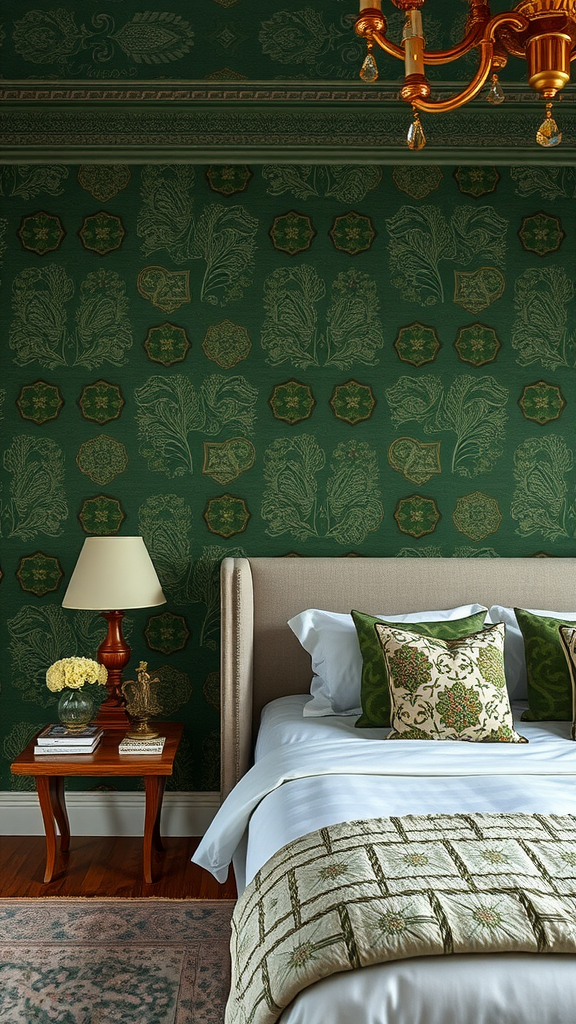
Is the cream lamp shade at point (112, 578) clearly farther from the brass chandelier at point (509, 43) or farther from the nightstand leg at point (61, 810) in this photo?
the brass chandelier at point (509, 43)

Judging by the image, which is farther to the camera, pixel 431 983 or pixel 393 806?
pixel 393 806

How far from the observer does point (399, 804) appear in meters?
2.06

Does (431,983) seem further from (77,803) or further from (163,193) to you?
(163,193)

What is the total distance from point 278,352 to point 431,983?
2527 millimetres

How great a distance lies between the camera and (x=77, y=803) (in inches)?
136

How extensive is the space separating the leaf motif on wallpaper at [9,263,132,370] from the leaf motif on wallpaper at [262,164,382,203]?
0.76 metres

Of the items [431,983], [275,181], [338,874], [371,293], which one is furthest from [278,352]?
[431,983]

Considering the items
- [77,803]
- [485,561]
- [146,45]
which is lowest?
[77,803]

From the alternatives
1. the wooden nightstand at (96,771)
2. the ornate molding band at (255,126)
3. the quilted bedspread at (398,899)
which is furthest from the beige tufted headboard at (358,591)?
the ornate molding band at (255,126)

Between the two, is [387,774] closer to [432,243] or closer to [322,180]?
[432,243]

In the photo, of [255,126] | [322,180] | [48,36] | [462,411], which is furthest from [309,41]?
[462,411]

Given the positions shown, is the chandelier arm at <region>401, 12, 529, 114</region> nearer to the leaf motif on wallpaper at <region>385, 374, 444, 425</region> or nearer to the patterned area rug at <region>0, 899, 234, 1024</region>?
the leaf motif on wallpaper at <region>385, 374, 444, 425</region>

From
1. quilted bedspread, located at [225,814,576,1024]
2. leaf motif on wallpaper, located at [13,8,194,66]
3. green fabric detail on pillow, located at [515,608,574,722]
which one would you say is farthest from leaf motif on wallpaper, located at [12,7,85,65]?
quilted bedspread, located at [225,814,576,1024]

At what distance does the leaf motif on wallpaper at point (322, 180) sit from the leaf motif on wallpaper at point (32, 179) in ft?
2.74
